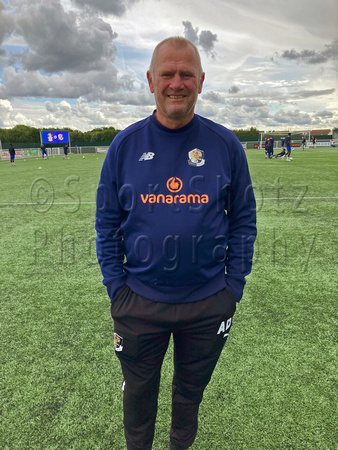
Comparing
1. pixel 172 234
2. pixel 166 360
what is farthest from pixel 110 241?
pixel 166 360

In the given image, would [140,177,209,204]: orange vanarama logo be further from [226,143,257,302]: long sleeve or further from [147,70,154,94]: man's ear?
[147,70,154,94]: man's ear

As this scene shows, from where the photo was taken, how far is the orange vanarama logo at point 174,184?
1478mm

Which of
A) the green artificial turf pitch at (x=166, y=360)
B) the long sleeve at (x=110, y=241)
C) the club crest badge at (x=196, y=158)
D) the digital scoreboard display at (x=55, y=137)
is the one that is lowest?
the green artificial turf pitch at (x=166, y=360)

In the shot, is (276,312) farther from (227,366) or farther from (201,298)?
(201,298)

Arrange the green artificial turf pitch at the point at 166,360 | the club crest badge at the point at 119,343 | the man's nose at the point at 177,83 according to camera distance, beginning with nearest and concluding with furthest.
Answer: the man's nose at the point at 177,83, the club crest badge at the point at 119,343, the green artificial turf pitch at the point at 166,360

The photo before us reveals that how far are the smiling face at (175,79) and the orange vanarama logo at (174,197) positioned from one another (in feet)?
0.98

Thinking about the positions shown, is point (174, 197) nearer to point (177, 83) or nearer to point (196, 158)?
point (196, 158)

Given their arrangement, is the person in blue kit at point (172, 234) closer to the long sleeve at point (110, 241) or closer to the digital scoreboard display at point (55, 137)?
the long sleeve at point (110, 241)

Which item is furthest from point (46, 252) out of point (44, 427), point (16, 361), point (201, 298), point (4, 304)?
point (201, 298)

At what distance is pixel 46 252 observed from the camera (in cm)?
525

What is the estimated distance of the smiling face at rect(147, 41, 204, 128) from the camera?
1427 mm

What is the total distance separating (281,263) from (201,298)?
336 cm

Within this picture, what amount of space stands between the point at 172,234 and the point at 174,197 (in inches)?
7.0

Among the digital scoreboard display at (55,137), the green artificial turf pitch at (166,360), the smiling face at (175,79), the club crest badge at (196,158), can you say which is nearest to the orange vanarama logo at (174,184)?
the club crest badge at (196,158)
